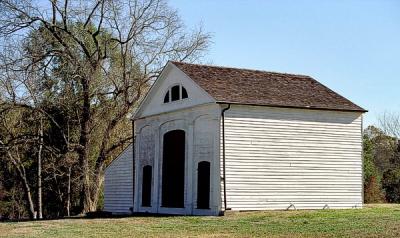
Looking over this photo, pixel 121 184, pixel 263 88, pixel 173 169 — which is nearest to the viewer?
pixel 263 88

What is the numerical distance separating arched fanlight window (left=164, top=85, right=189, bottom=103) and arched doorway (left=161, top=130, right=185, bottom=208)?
1743 millimetres

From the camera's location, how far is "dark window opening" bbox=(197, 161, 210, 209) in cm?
3027

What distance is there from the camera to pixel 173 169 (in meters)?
33.2

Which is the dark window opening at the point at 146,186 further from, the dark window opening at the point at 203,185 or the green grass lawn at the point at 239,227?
the green grass lawn at the point at 239,227

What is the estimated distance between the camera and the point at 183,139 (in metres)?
32.6

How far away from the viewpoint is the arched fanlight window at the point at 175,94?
3309 cm

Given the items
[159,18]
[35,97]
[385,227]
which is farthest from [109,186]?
[385,227]

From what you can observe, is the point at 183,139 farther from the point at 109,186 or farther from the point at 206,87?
the point at 109,186

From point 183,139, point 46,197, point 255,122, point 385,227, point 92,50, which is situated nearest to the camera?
point 385,227

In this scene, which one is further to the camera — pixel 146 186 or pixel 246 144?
pixel 146 186

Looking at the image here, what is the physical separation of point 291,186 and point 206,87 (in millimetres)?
6216

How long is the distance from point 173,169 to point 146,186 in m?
3.19

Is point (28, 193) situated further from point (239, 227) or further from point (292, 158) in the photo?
point (239, 227)

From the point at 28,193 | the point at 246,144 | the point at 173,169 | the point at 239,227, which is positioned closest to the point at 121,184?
the point at 173,169
